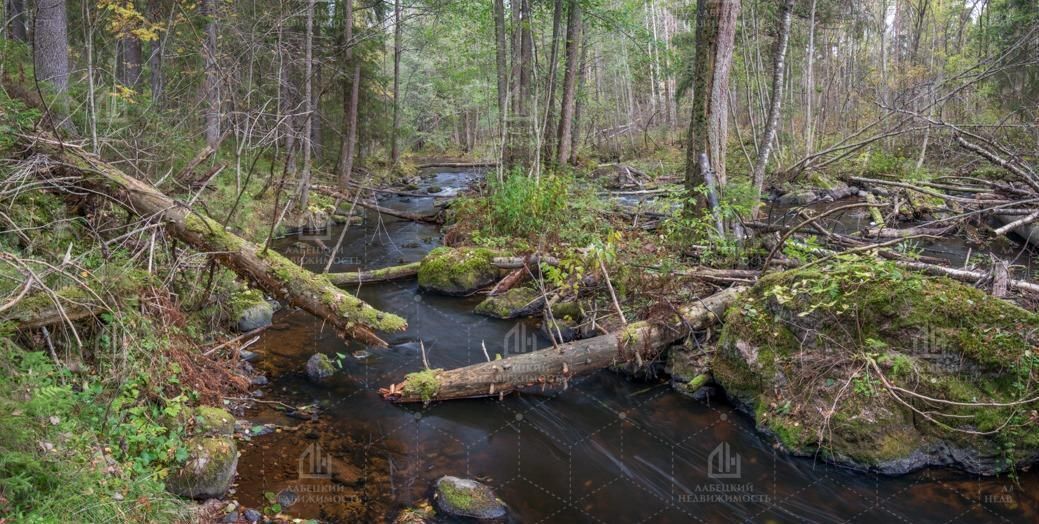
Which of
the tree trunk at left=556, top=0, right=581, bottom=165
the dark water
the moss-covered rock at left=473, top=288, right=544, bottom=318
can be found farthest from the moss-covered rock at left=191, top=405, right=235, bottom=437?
the tree trunk at left=556, top=0, right=581, bottom=165

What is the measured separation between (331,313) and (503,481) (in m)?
2.22

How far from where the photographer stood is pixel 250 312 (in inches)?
332

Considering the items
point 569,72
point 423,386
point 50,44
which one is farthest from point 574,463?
point 569,72

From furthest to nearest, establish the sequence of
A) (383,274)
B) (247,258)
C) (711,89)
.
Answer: (383,274) → (711,89) → (247,258)

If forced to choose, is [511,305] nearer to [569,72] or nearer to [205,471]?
[205,471]

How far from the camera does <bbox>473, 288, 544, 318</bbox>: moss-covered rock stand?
926 cm

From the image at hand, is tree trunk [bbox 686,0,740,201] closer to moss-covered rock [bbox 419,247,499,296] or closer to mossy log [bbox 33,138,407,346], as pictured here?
moss-covered rock [bbox 419,247,499,296]

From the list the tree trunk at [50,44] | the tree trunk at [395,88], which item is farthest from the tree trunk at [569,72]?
the tree trunk at [50,44]

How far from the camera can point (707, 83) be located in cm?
924

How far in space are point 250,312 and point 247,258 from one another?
127 inches

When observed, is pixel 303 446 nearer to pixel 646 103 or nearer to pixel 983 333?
pixel 983 333

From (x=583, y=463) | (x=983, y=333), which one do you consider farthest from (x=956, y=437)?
(x=583, y=463)

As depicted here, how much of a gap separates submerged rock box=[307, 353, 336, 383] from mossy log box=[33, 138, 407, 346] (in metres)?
1.78

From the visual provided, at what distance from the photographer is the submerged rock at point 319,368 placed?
7.13 metres
